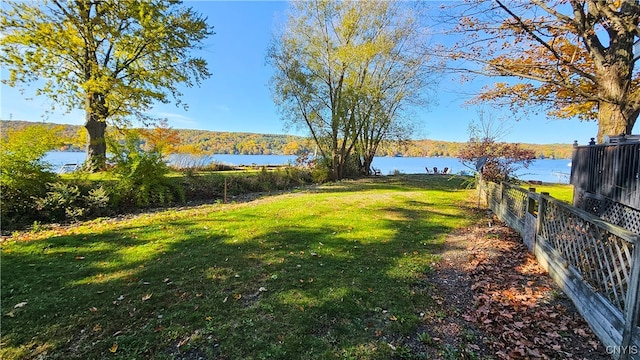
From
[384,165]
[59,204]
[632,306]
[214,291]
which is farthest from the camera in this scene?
[384,165]

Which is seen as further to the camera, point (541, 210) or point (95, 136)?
point (95, 136)

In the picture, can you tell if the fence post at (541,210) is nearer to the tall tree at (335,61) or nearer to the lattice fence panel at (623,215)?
the lattice fence panel at (623,215)

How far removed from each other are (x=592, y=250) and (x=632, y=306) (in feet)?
3.61

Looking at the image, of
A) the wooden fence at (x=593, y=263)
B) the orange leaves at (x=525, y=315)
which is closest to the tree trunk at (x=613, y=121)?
the wooden fence at (x=593, y=263)

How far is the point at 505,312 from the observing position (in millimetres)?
3061

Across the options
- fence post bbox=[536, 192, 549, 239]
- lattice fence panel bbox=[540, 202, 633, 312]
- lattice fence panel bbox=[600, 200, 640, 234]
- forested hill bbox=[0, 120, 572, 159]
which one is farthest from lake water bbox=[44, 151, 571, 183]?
lattice fence panel bbox=[540, 202, 633, 312]

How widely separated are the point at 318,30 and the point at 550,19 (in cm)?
1290

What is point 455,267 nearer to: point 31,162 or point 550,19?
point 550,19

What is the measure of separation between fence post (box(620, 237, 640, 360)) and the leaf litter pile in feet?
0.97

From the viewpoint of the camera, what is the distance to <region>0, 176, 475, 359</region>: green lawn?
2.44 m

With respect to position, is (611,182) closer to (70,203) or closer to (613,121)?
(613,121)

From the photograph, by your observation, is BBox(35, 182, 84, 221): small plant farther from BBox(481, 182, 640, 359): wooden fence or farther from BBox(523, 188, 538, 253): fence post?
BBox(523, 188, 538, 253): fence post

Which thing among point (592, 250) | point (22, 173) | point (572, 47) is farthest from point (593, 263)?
point (22, 173)

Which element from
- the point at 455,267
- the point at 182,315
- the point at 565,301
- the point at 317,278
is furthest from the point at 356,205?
the point at 182,315
